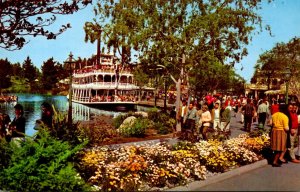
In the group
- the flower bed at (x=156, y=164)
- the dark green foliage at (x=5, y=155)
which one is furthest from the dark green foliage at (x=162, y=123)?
the dark green foliage at (x=5, y=155)

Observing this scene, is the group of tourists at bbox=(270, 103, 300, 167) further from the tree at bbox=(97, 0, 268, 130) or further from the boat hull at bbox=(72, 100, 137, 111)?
the boat hull at bbox=(72, 100, 137, 111)

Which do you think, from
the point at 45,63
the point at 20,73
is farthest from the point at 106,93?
the point at 20,73

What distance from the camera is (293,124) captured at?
11969mm

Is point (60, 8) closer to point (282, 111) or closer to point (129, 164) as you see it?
point (129, 164)

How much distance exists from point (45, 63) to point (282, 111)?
122 meters

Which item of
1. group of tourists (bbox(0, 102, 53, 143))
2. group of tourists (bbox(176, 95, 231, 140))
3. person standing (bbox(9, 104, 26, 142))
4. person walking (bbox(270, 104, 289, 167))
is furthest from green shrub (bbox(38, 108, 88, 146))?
group of tourists (bbox(176, 95, 231, 140))

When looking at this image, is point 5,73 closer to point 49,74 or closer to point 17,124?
point 49,74

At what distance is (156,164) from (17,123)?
3.53m

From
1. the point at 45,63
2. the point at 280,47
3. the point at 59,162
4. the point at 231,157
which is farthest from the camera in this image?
the point at 45,63

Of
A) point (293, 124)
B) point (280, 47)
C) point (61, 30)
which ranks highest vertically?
point (280, 47)

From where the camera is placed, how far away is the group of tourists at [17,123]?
10.0 m

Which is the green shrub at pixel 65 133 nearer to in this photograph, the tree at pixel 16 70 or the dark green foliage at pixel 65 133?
the dark green foliage at pixel 65 133

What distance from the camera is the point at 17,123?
10055mm

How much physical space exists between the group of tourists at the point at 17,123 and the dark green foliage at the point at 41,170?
1.71 metres
